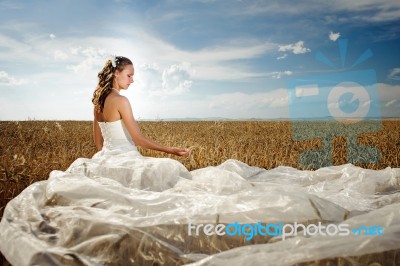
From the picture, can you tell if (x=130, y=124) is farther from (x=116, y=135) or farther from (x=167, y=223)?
(x=167, y=223)

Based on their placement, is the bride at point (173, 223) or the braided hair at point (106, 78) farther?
the braided hair at point (106, 78)

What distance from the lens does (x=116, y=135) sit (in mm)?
4031

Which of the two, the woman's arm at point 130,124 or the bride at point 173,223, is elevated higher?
the woman's arm at point 130,124

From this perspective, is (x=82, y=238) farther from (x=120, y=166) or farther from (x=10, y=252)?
(x=120, y=166)

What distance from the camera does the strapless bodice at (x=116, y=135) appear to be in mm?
4020

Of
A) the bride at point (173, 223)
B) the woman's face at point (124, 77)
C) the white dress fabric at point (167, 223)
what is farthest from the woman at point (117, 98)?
the white dress fabric at point (167, 223)

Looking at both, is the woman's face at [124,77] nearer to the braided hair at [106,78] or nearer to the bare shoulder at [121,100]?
the braided hair at [106,78]

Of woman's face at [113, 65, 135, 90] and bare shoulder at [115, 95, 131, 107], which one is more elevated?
woman's face at [113, 65, 135, 90]

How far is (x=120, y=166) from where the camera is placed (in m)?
3.45

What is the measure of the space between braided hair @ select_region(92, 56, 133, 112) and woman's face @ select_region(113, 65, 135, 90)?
0.11ft

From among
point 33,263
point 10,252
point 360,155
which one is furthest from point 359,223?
point 360,155

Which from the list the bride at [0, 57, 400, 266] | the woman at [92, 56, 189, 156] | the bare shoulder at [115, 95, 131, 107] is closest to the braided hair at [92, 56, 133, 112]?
the woman at [92, 56, 189, 156]

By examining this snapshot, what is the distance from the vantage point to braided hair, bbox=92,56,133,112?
3.95 m

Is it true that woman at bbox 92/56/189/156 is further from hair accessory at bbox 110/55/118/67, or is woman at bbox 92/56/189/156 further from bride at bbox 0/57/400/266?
bride at bbox 0/57/400/266
